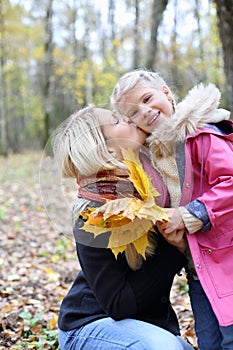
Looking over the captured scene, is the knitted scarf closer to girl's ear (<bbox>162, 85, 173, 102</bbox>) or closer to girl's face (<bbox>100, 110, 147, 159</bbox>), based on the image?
girl's face (<bbox>100, 110, 147, 159</bbox>)

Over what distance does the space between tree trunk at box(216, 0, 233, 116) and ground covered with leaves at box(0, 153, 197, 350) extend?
6.53ft

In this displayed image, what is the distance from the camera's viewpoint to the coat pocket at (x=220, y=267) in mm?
1939

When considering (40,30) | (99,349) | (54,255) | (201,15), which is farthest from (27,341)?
(201,15)

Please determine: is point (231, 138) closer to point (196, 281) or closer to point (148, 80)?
point (148, 80)

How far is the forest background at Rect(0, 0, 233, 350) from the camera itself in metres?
3.16

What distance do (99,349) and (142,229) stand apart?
0.60 meters

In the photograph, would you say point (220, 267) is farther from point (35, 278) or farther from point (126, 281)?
point (35, 278)

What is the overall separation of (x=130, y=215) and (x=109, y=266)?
355 millimetres

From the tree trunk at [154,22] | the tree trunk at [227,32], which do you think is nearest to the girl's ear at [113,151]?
the tree trunk at [227,32]

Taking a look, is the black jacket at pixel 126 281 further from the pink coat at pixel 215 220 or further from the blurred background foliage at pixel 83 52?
the blurred background foliage at pixel 83 52

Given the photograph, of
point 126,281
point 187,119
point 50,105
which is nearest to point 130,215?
point 126,281

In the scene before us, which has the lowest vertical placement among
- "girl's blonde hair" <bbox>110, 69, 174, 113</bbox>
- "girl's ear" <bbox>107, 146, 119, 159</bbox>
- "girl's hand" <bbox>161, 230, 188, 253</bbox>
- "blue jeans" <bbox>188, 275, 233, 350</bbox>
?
"blue jeans" <bbox>188, 275, 233, 350</bbox>

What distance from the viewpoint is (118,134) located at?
197cm

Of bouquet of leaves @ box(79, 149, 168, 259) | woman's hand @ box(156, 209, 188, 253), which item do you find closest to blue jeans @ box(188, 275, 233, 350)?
woman's hand @ box(156, 209, 188, 253)
